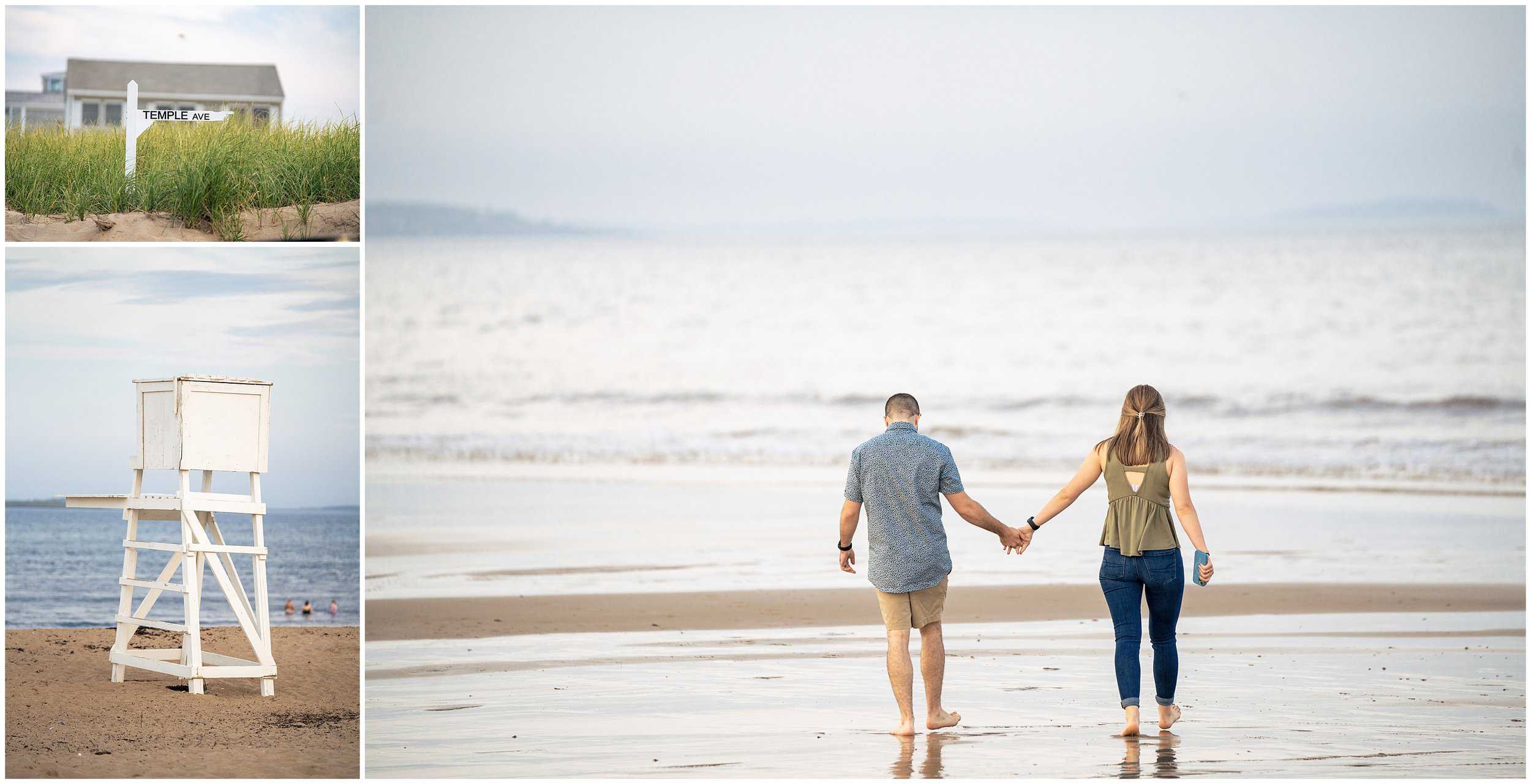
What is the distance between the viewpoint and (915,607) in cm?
473

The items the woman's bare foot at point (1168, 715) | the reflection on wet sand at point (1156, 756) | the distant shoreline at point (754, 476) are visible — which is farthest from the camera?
the distant shoreline at point (754, 476)

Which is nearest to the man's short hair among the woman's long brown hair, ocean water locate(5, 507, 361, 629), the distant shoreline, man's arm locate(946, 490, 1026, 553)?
man's arm locate(946, 490, 1026, 553)

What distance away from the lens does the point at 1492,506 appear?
1025cm

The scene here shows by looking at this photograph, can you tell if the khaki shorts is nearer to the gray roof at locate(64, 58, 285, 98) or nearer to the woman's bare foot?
the woman's bare foot

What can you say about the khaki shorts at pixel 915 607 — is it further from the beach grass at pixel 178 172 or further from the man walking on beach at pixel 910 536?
the beach grass at pixel 178 172

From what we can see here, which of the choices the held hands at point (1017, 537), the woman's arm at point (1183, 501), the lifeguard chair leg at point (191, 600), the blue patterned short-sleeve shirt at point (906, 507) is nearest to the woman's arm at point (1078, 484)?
the held hands at point (1017, 537)

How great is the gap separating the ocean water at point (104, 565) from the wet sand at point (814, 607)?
88cm

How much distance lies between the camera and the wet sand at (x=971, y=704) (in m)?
4.30

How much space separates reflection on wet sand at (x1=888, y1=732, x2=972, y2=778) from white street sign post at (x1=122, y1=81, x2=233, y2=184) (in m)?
2.99

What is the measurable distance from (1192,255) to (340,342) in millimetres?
22836

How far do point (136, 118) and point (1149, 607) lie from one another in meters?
3.61

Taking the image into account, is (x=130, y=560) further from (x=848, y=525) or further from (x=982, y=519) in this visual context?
(x=982, y=519)

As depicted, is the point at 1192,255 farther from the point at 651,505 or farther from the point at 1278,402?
the point at 651,505

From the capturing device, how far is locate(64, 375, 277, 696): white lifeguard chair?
4.37 m
